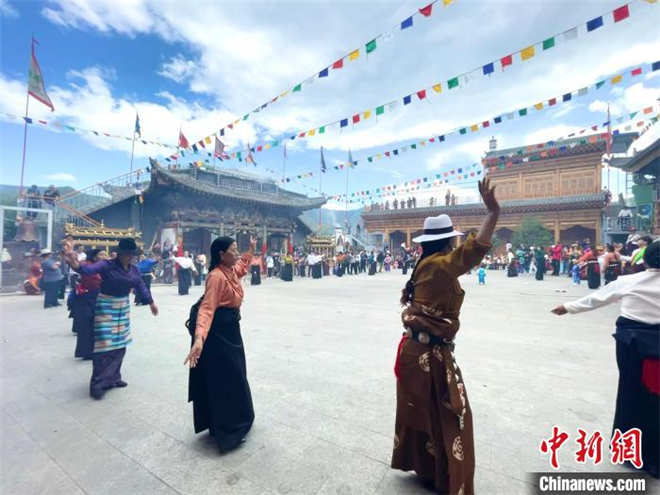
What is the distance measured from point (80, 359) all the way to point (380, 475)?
15.4 feet

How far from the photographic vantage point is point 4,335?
6121 mm

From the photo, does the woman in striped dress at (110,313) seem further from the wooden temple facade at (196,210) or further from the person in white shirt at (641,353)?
the wooden temple facade at (196,210)

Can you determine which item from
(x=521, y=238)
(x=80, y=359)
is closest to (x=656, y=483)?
(x=80, y=359)

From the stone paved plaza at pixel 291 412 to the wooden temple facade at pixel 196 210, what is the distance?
1312cm

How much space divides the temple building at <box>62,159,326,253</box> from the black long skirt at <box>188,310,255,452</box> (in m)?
16.9

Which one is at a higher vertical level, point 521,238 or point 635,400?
point 521,238

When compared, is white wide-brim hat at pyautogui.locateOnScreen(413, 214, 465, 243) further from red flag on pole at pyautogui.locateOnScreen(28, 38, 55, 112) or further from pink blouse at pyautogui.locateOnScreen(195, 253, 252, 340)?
red flag on pole at pyautogui.locateOnScreen(28, 38, 55, 112)

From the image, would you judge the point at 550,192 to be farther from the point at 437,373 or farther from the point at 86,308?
the point at 86,308

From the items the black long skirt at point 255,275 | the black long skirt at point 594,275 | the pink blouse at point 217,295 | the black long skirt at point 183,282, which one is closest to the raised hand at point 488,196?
the pink blouse at point 217,295

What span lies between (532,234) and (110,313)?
2806cm

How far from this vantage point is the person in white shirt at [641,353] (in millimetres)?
2123

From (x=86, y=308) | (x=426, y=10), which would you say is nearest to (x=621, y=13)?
(x=426, y=10)

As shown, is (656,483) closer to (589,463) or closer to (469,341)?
(589,463)

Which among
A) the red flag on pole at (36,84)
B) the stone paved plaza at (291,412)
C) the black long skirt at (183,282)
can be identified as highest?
the red flag on pole at (36,84)
